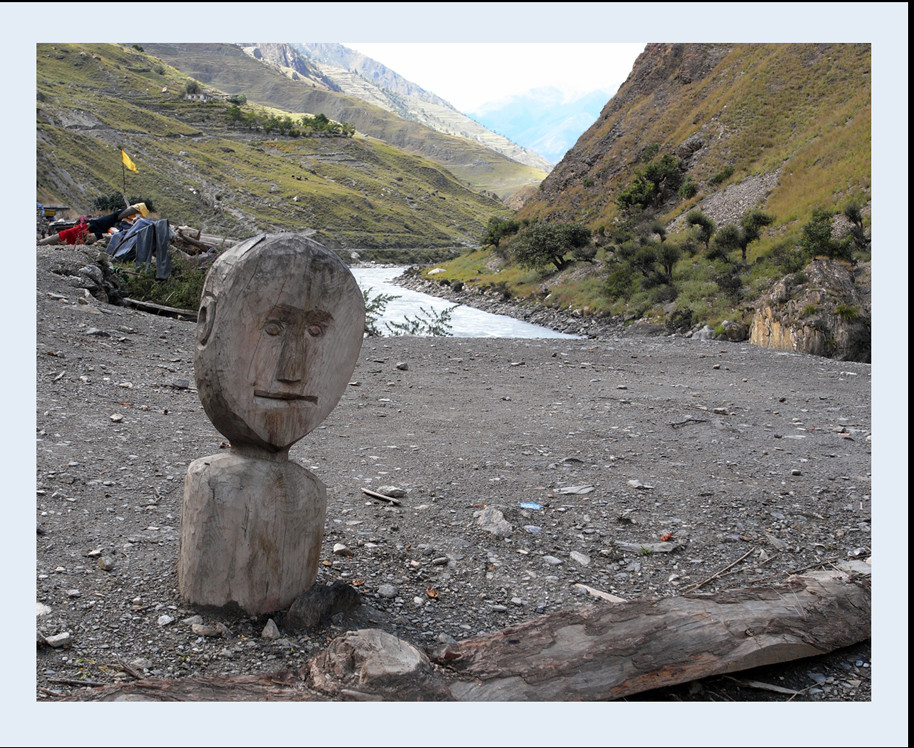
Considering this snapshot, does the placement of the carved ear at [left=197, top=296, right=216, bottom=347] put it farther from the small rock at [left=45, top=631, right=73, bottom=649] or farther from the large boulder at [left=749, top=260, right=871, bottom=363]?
the large boulder at [left=749, top=260, right=871, bottom=363]

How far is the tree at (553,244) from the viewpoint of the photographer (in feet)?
99.9

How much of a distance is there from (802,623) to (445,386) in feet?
21.1

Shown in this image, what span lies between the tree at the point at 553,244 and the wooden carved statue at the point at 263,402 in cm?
2755

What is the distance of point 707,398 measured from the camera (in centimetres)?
914

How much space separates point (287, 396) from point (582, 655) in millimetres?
1928

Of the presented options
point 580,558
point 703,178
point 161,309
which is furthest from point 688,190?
point 580,558

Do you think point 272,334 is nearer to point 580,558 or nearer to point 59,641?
point 59,641

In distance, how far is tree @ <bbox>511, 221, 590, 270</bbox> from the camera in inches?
1198

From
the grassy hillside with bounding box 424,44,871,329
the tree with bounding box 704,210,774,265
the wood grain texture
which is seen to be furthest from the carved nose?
the tree with bounding box 704,210,774,265

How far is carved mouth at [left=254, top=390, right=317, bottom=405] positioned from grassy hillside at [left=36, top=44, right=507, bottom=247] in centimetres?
3864

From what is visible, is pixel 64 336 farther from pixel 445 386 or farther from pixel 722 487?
pixel 722 487

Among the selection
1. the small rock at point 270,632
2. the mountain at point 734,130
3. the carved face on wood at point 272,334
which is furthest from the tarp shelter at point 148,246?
the mountain at point 734,130

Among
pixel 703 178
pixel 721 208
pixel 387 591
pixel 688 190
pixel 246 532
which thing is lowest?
pixel 387 591

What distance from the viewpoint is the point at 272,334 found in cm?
359
